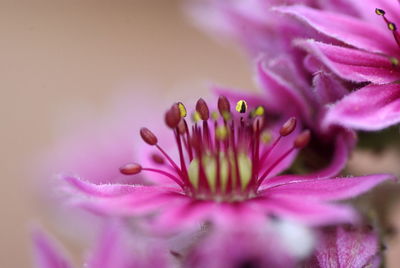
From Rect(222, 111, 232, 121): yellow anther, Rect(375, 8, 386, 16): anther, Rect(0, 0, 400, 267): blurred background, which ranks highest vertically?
Rect(0, 0, 400, 267): blurred background

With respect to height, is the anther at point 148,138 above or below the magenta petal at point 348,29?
below

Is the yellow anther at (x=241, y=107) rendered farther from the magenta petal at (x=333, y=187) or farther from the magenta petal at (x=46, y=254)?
the magenta petal at (x=46, y=254)

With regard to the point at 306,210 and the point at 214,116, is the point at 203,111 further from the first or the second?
the point at 306,210

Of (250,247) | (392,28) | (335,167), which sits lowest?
(250,247)

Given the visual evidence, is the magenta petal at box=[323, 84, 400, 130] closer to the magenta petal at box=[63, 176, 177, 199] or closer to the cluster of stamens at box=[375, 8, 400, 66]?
the cluster of stamens at box=[375, 8, 400, 66]

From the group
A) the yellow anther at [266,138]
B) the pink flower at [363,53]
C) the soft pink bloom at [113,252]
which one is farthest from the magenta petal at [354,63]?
the soft pink bloom at [113,252]

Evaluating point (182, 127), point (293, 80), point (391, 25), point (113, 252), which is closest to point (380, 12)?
point (391, 25)

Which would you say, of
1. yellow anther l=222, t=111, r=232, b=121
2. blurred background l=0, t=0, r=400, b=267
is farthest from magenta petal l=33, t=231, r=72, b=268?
blurred background l=0, t=0, r=400, b=267
